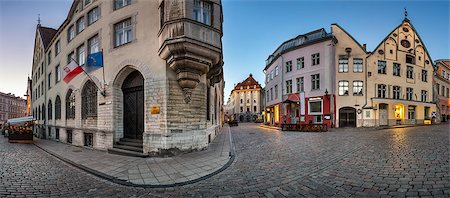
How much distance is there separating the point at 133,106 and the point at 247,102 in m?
63.7

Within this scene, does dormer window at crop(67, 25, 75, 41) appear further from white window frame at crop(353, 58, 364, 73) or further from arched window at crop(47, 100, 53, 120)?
white window frame at crop(353, 58, 364, 73)

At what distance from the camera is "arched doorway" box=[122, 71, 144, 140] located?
10.5m

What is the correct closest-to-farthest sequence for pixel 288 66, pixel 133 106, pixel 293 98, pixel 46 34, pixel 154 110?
pixel 154 110 → pixel 133 106 → pixel 46 34 → pixel 293 98 → pixel 288 66

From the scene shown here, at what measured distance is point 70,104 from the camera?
1528 cm

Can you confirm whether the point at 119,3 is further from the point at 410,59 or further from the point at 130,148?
the point at 410,59

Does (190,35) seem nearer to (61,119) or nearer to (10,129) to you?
(61,119)

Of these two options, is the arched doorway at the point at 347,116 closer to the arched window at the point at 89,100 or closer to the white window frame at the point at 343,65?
the white window frame at the point at 343,65

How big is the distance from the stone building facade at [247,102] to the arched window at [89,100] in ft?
193

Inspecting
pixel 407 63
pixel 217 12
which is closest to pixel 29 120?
pixel 217 12

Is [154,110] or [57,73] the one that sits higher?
[57,73]

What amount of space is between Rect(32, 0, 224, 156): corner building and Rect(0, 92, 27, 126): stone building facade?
82829 mm

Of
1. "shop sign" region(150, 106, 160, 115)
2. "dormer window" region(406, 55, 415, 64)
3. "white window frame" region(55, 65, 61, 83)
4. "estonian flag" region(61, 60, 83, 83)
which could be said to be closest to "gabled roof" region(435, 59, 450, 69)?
"dormer window" region(406, 55, 415, 64)

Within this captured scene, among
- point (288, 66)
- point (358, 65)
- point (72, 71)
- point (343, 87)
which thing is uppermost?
point (288, 66)

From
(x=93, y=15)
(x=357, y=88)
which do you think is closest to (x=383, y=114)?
(x=357, y=88)
